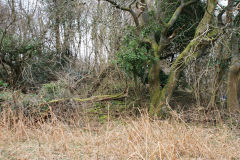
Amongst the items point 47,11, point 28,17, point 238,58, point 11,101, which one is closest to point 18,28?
point 28,17

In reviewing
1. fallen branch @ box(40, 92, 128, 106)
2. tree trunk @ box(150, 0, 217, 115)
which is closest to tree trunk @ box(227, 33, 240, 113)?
tree trunk @ box(150, 0, 217, 115)

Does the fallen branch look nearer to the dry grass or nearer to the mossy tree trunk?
the mossy tree trunk

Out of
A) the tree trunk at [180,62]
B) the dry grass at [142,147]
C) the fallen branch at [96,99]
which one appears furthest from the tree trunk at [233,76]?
the fallen branch at [96,99]

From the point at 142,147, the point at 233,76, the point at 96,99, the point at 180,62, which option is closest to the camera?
the point at 142,147

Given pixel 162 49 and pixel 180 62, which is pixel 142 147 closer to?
pixel 180 62

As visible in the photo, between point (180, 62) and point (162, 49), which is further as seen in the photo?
point (162, 49)

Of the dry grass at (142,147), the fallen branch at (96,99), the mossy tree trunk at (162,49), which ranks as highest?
the mossy tree trunk at (162,49)

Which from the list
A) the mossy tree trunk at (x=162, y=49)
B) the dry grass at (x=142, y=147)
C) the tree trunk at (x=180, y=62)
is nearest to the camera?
the dry grass at (x=142, y=147)

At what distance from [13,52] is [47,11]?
11.0ft

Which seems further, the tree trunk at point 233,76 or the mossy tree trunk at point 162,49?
the mossy tree trunk at point 162,49

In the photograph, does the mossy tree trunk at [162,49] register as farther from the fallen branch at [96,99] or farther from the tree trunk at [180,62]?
the fallen branch at [96,99]

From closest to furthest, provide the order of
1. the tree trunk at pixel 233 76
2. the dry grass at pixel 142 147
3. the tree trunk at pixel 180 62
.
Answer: the dry grass at pixel 142 147, the tree trunk at pixel 233 76, the tree trunk at pixel 180 62

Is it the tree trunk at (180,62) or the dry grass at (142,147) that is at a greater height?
the tree trunk at (180,62)

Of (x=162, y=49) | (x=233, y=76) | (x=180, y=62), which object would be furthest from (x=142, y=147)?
(x=162, y=49)
